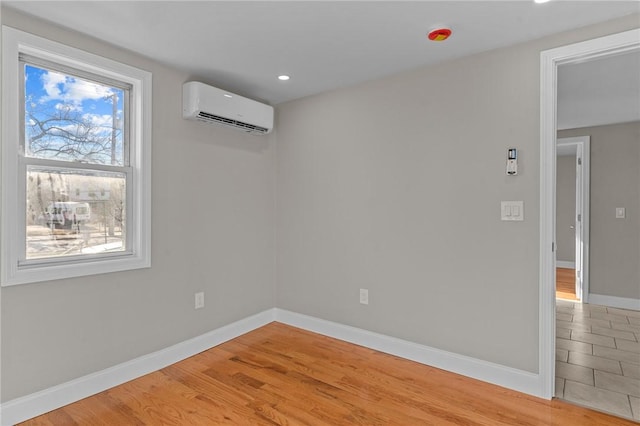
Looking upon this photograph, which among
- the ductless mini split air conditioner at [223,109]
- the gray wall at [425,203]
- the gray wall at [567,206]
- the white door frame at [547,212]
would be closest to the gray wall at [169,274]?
the ductless mini split air conditioner at [223,109]

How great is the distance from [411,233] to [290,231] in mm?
1308

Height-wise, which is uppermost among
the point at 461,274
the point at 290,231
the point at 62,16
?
the point at 62,16

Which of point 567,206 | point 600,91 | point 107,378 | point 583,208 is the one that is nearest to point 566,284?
point 583,208

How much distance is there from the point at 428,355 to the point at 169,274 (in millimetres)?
2132

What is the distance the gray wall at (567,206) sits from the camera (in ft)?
23.2

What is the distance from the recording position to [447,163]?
8.79 ft

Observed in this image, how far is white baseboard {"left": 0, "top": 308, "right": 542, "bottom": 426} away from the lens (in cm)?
206

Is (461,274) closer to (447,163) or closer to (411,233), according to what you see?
(411,233)

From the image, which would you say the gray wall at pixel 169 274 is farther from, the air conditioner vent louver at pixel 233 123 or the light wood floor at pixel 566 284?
the light wood floor at pixel 566 284

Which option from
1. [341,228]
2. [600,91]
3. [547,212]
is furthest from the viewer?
[600,91]

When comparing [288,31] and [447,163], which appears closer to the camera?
[288,31]

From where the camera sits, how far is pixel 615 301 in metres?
4.44

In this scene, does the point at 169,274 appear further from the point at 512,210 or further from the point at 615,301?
the point at 615,301

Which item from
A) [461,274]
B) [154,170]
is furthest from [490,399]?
[154,170]
